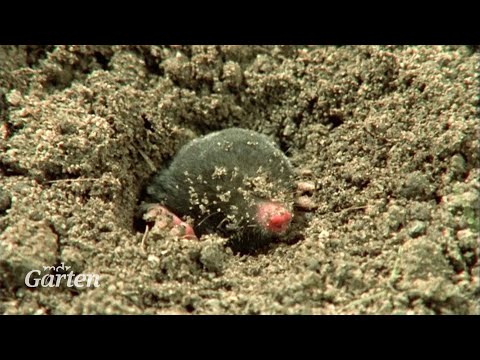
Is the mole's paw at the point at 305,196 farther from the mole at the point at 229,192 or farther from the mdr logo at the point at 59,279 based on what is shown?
the mdr logo at the point at 59,279

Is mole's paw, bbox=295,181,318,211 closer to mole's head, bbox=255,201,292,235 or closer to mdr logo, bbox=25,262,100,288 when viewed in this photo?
mole's head, bbox=255,201,292,235

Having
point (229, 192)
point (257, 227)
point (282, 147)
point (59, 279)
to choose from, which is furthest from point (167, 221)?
point (282, 147)

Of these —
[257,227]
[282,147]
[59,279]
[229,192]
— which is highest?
[282,147]

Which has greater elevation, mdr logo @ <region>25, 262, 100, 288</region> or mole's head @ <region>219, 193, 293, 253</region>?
mole's head @ <region>219, 193, 293, 253</region>

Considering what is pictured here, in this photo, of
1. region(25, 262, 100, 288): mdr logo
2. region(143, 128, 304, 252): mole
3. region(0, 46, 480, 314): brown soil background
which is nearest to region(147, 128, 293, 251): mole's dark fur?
region(143, 128, 304, 252): mole

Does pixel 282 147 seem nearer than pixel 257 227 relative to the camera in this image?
No

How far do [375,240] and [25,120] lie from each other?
5.46 ft

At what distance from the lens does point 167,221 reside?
99.3 inches

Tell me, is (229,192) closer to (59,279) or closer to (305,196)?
(305,196)

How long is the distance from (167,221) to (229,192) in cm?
32

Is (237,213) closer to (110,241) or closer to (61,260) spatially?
(110,241)

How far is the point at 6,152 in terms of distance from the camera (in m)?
2.41

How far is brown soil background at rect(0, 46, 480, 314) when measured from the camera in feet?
6.17
